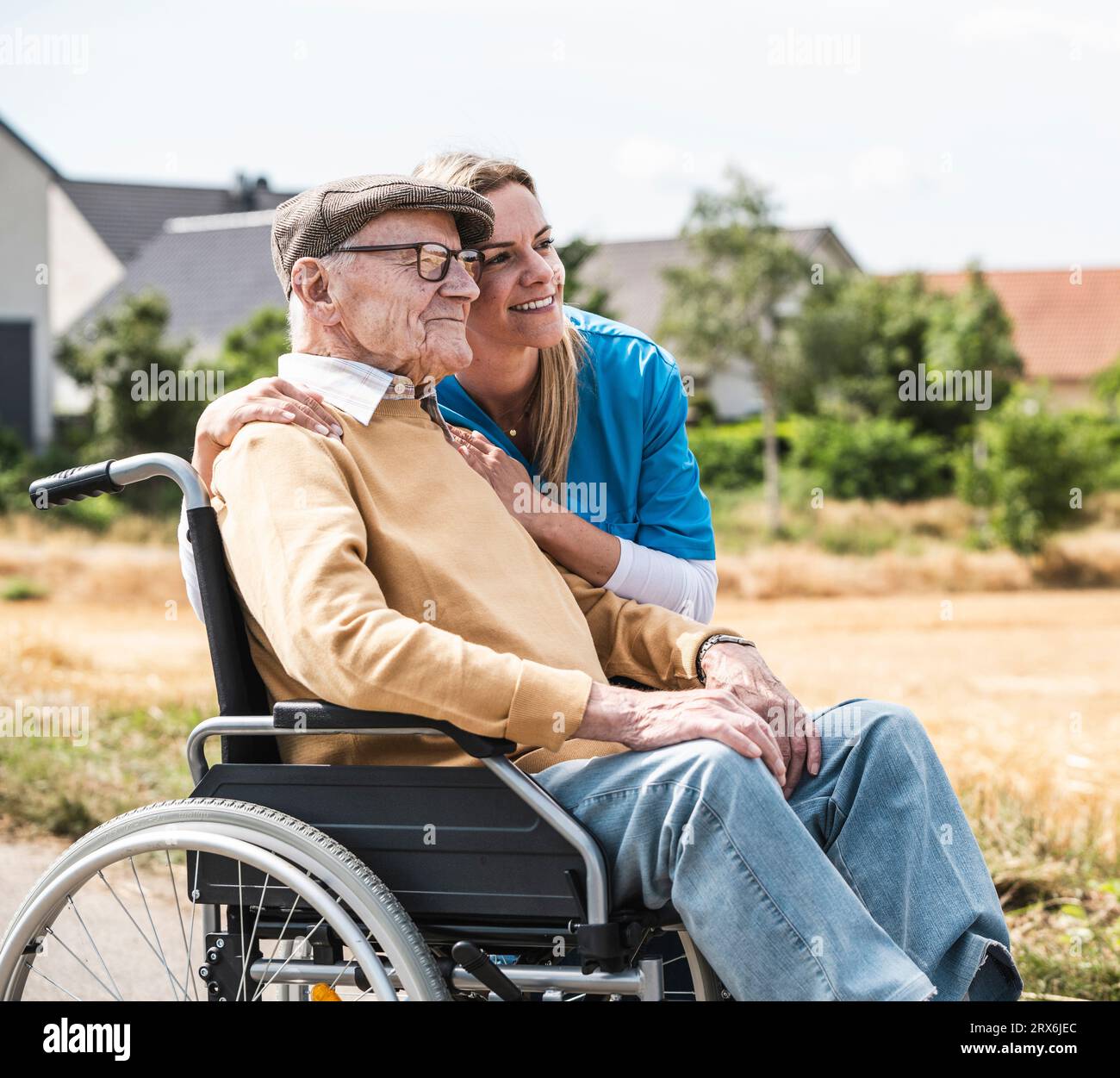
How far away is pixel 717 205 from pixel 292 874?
21647mm

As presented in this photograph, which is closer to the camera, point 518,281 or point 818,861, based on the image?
point 818,861

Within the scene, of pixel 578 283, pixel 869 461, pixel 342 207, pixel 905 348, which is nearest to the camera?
pixel 342 207

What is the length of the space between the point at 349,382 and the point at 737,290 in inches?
831

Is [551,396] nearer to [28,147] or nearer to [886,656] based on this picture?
[886,656]

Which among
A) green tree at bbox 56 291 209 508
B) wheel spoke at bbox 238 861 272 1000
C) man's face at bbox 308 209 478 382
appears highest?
green tree at bbox 56 291 209 508

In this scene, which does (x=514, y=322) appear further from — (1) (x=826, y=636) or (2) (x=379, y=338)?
→ (1) (x=826, y=636)

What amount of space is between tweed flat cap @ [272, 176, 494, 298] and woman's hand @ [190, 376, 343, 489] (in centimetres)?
21

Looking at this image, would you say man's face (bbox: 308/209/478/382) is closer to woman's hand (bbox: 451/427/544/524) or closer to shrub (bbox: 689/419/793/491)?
woman's hand (bbox: 451/427/544/524)

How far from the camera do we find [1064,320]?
144ft

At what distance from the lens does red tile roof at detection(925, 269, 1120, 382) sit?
139ft

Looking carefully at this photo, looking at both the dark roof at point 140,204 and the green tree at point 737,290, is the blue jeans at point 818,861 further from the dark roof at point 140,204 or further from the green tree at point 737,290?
the dark roof at point 140,204

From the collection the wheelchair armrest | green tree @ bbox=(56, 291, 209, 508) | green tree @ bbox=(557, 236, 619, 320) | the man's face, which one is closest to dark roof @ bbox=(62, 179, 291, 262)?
green tree @ bbox=(56, 291, 209, 508)

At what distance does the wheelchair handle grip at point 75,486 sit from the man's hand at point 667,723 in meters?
0.92

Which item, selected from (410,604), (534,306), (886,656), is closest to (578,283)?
(886,656)
